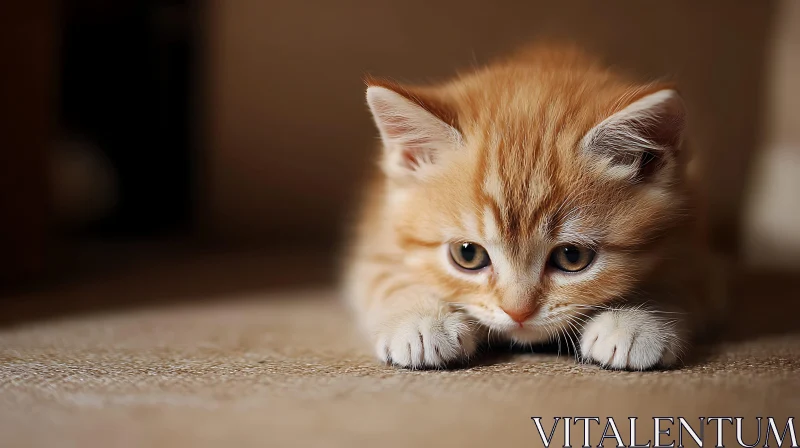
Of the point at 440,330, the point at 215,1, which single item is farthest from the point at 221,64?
the point at 440,330

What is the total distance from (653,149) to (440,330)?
0.46 metres

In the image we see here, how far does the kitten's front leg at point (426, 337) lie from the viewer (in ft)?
3.47

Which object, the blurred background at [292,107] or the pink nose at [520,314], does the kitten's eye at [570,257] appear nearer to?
the pink nose at [520,314]

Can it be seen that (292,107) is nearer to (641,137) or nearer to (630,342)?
(641,137)

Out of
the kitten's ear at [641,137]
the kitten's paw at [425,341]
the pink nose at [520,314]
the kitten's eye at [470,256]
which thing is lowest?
the kitten's paw at [425,341]

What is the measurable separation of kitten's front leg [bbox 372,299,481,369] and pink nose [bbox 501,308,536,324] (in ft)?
0.25

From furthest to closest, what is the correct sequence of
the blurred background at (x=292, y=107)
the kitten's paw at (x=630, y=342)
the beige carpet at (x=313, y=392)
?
the blurred background at (x=292, y=107) < the kitten's paw at (x=630, y=342) < the beige carpet at (x=313, y=392)

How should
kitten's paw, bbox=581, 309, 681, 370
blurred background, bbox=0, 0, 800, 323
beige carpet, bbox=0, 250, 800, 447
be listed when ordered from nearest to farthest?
beige carpet, bbox=0, 250, 800, 447
kitten's paw, bbox=581, 309, 681, 370
blurred background, bbox=0, 0, 800, 323

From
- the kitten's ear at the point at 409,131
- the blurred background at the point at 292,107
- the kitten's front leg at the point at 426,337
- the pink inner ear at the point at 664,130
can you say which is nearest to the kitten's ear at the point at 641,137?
the pink inner ear at the point at 664,130

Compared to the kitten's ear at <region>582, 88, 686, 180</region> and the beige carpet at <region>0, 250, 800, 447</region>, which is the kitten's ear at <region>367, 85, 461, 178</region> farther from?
the beige carpet at <region>0, 250, 800, 447</region>

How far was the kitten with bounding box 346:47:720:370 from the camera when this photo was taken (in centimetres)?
106

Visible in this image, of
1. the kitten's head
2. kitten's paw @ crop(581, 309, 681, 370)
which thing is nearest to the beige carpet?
kitten's paw @ crop(581, 309, 681, 370)

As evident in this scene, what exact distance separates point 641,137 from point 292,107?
6.11 feet

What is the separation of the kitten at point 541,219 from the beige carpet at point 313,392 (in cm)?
6
